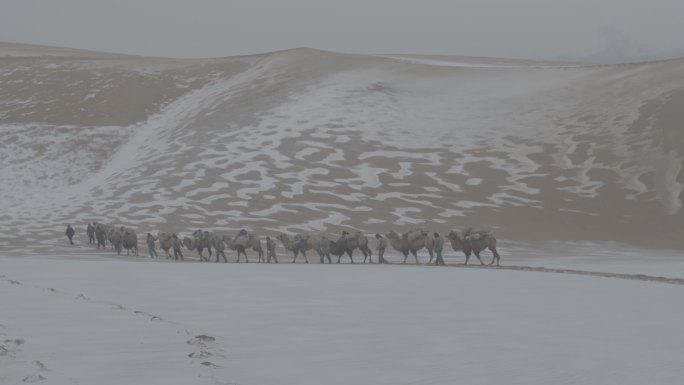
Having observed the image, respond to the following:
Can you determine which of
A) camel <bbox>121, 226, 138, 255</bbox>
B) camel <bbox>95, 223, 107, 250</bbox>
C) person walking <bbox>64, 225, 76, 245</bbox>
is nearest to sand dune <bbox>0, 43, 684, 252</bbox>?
person walking <bbox>64, 225, 76, 245</bbox>

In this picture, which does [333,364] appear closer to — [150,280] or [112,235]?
[150,280]

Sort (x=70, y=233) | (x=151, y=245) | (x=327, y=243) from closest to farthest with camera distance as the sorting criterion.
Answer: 1. (x=327, y=243)
2. (x=151, y=245)
3. (x=70, y=233)

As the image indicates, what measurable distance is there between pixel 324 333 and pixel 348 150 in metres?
32.7

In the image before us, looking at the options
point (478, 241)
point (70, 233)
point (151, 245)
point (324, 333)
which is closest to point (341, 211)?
point (151, 245)

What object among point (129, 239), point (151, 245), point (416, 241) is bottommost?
point (151, 245)

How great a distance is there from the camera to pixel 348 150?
40031 mm

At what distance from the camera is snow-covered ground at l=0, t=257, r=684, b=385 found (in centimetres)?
581

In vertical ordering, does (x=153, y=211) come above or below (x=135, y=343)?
above

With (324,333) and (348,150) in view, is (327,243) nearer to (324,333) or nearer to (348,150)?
(324,333)

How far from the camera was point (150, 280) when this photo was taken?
12328 millimetres

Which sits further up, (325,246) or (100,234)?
(100,234)

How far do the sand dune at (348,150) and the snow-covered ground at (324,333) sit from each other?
1804 cm

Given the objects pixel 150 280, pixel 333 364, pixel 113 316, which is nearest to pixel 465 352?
pixel 333 364

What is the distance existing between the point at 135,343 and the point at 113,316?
148 cm
